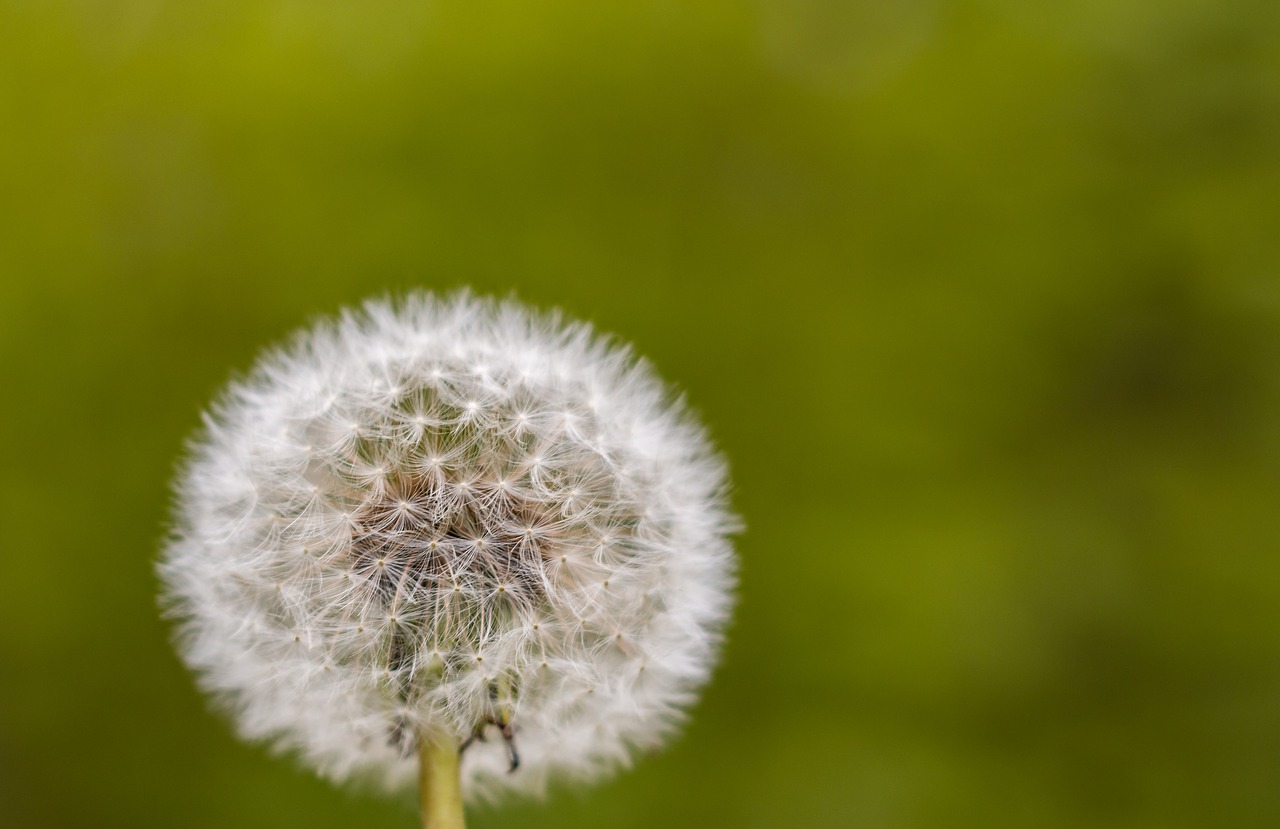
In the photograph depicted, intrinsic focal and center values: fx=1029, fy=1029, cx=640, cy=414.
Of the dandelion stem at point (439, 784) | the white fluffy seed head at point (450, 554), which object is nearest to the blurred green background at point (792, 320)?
the white fluffy seed head at point (450, 554)

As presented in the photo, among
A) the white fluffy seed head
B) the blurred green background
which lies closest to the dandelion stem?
the white fluffy seed head

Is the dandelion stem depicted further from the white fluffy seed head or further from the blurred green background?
the blurred green background

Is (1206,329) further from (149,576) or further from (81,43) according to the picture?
(81,43)

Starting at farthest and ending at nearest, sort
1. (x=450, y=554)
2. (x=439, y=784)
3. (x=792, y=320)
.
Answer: (x=792, y=320) → (x=450, y=554) → (x=439, y=784)

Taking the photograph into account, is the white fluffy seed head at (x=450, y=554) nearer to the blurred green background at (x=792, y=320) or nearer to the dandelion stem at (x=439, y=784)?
the dandelion stem at (x=439, y=784)

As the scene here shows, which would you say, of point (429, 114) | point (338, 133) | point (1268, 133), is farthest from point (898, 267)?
point (338, 133)

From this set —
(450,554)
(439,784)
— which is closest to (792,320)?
(450,554)

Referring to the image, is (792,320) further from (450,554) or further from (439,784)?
(439,784)
